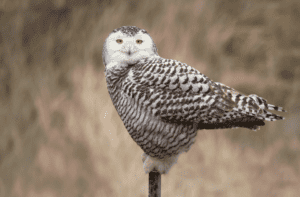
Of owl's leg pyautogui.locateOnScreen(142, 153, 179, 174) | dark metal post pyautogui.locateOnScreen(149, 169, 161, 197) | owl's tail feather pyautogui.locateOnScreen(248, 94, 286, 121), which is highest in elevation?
owl's tail feather pyautogui.locateOnScreen(248, 94, 286, 121)

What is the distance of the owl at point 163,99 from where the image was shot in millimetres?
1081

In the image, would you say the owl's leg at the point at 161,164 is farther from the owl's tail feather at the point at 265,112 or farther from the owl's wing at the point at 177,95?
the owl's tail feather at the point at 265,112

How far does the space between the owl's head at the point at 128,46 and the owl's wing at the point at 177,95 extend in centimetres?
7

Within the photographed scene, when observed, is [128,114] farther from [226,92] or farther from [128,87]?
[226,92]

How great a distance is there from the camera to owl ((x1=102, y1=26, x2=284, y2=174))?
1081 millimetres

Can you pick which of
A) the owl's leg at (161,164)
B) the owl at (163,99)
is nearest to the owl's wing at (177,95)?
the owl at (163,99)

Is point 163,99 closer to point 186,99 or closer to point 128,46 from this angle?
point 186,99

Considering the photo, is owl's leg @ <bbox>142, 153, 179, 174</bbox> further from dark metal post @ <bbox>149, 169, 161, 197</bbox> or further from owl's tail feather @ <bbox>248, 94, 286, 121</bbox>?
owl's tail feather @ <bbox>248, 94, 286, 121</bbox>

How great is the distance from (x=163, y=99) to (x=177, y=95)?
5 centimetres

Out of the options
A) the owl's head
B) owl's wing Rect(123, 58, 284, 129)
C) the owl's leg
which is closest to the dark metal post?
the owl's leg

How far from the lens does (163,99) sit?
42.8 inches

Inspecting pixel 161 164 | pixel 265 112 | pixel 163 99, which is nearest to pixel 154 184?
pixel 161 164

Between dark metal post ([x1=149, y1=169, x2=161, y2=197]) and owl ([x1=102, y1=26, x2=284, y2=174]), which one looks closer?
owl ([x1=102, y1=26, x2=284, y2=174])

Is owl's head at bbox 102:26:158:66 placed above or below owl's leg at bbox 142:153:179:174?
above
